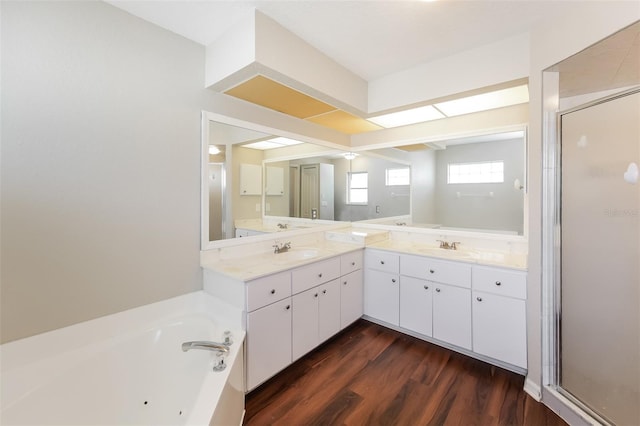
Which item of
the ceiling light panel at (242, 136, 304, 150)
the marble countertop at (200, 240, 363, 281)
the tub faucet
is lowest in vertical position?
the tub faucet

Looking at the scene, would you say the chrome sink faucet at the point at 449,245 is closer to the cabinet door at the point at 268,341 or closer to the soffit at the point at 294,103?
the soffit at the point at 294,103

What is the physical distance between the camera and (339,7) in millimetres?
1683

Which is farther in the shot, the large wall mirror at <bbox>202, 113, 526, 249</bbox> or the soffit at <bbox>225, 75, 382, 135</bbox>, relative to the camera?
the large wall mirror at <bbox>202, 113, 526, 249</bbox>

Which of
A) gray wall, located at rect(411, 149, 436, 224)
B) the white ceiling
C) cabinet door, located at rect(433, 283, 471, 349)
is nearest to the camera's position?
the white ceiling

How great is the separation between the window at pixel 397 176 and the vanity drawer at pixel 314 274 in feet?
4.87

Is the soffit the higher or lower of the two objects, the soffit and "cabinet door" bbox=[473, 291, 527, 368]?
the higher

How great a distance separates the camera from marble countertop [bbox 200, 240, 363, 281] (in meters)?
1.87

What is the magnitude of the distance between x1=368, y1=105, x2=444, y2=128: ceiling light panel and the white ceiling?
569 millimetres

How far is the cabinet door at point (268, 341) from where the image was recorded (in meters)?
1.78

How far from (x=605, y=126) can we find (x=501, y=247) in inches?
49.0

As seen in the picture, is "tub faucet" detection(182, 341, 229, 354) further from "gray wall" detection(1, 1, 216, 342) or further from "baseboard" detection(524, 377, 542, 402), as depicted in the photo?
"baseboard" detection(524, 377, 542, 402)

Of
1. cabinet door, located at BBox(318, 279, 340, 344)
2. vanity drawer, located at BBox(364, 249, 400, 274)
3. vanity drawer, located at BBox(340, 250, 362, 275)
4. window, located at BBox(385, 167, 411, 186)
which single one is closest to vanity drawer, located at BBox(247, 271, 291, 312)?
cabinet door, located at BBox(318, 279, 340, 344)

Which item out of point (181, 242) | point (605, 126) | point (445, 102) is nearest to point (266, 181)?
point (181, 242)

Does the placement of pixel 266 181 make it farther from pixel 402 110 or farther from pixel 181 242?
pixel 402 110
